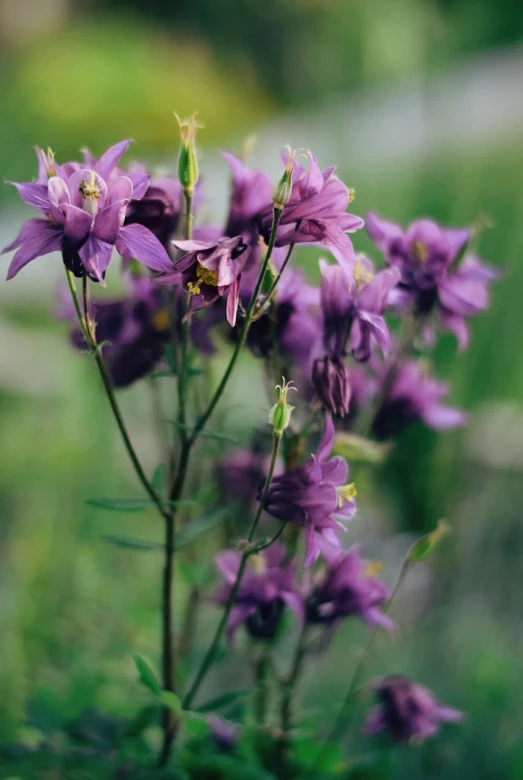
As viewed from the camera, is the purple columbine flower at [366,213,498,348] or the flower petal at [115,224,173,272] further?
the purple columbine flower at [366,213,498,348]

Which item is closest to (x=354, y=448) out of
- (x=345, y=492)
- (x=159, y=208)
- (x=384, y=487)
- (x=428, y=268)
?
(x=345, y=492)

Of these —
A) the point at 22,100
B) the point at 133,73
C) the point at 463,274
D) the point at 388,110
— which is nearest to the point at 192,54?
the point at 133,73

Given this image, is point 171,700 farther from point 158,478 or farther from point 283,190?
point 283,190

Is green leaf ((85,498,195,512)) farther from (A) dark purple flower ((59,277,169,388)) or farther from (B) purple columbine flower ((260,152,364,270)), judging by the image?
(B) purple columbine flower ((260,152,364,270))

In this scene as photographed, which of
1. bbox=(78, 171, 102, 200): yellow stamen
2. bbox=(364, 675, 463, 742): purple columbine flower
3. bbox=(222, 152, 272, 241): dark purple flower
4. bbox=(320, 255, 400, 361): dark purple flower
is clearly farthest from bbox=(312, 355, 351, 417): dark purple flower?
bbox=(364, 675, 463, 742): purple columbine flower

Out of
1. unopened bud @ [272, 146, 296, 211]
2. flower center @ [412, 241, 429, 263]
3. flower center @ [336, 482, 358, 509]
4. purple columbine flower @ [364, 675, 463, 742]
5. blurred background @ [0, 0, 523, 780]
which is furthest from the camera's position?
blurred background @ [0, 0, 523, 780]

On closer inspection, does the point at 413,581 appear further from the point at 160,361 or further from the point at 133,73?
the point at 133,73
